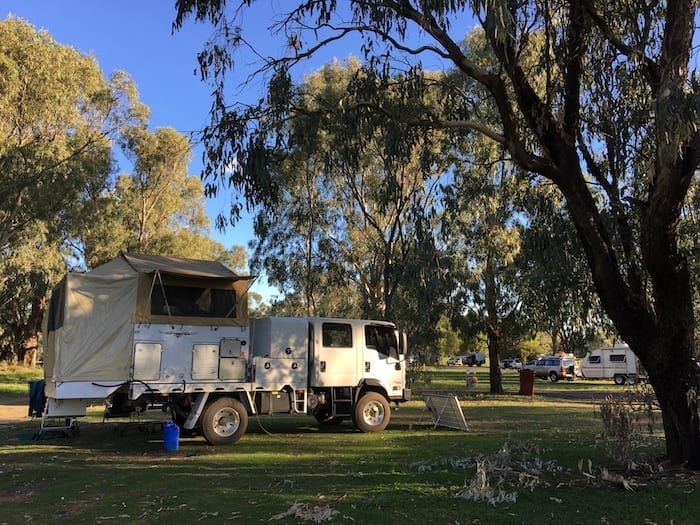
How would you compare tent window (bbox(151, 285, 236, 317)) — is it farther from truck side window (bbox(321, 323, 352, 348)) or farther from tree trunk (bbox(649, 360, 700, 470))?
tree trunk (bbox(649, 360, 700, 470))

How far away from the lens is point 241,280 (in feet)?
40.8

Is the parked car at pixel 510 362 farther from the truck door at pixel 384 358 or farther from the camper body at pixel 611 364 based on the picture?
the truck door at pixel 384 358

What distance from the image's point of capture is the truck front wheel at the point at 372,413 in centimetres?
1374

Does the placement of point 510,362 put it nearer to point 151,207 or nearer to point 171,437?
point 151,207

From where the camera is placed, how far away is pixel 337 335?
13.7 m

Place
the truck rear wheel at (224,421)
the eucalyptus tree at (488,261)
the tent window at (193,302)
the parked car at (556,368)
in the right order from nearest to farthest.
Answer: the tent window at (193,302)
the truck rear wheel at (224,421)
the eucalyptus tree at (488,261)
the parked car at (556,368)

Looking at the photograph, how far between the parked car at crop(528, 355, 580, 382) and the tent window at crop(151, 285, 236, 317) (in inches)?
1325

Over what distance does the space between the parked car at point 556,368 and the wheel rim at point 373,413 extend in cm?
3036

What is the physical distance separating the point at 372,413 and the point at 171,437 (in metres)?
4.71

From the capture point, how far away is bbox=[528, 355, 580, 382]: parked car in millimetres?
41697

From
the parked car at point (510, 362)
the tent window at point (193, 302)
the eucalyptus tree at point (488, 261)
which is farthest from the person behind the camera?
the parked car at point (510, 362)

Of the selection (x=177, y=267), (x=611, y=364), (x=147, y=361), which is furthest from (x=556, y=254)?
(x=611, y=364)

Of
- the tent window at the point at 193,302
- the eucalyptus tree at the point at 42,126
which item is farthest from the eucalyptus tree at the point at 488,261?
the eucalyptus tree at the point at 42,126

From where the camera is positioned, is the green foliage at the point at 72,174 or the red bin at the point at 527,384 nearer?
the green foliage at the point at 72,174
